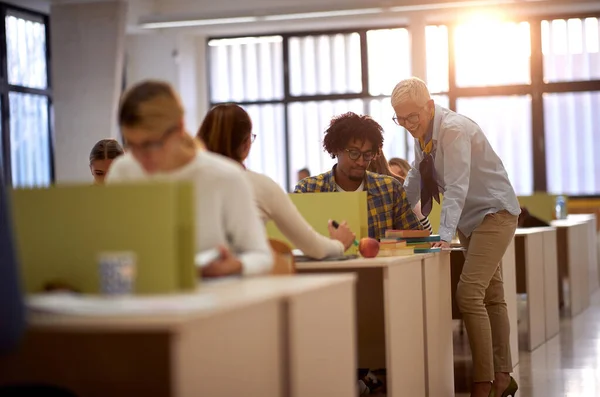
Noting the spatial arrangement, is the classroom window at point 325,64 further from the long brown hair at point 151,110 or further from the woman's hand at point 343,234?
the long brown hair at point 151,110

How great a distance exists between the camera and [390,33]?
1276 centimetres

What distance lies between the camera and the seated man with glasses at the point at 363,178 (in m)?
4.32

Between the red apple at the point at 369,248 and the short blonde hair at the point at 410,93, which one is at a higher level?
the short blonde hair at the point at 410,93

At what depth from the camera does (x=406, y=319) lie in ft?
12.0

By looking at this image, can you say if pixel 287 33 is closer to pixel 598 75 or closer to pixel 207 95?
pixel 207 95

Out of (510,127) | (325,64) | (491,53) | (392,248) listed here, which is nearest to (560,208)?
(510,127)

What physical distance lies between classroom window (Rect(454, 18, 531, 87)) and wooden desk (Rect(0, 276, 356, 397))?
34.4 ft

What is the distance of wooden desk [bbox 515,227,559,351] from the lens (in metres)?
6.12

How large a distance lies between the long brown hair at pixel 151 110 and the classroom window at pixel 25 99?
836 cm

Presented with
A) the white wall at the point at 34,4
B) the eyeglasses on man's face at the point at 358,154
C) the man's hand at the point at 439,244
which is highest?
the white wall at the point at 34,4

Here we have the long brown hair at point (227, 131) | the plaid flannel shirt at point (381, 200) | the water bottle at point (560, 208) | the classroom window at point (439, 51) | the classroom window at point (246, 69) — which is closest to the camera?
the long brown hair at point (227, 131)

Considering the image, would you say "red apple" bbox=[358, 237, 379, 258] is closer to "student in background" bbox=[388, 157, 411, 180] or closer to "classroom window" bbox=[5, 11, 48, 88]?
Result: "student in background" bbox=[388, 157, 411, 180]

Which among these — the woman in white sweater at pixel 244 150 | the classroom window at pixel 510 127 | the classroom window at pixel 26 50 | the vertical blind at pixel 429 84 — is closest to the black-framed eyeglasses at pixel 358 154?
the woman in white sweater at pixel 244 150

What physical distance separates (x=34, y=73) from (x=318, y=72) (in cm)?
367
